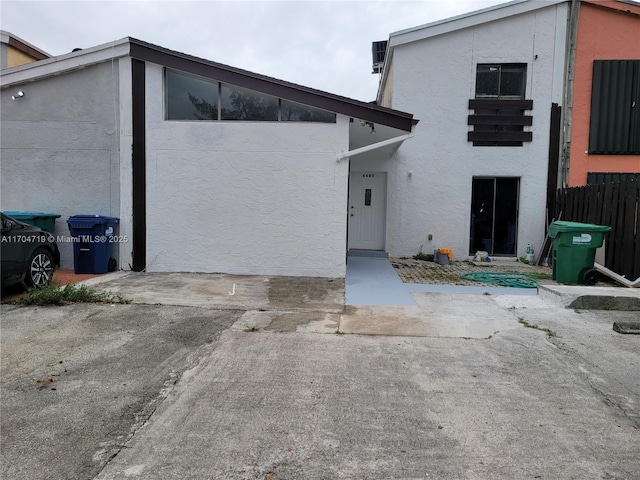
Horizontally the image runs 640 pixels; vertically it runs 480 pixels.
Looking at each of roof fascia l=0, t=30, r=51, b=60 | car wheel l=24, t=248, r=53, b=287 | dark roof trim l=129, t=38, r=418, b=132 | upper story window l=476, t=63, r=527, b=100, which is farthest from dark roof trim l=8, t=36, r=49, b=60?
upper story window l=476, t=63, r=527, b=100

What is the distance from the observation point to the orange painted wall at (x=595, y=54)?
11023mm

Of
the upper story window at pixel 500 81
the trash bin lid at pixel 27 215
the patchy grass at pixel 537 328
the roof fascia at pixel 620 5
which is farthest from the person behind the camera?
the upper story window at pixel 500 81

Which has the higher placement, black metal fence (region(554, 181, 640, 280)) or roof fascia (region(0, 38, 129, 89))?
roof fascia (region(0, 38, 129, 89))

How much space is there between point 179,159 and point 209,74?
1817 mm

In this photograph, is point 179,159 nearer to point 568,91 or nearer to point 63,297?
point 63,297

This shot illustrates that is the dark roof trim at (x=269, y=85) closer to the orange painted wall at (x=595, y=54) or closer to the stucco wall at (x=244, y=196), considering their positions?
the stucco wall at (x=244, y=196)

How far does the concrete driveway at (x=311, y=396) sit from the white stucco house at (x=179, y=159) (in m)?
2.99

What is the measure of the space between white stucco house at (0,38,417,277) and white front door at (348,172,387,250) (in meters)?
3.05

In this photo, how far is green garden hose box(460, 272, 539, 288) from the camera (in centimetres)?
808

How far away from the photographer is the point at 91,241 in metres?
8.34

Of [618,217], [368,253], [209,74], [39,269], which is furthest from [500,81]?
[39,269]

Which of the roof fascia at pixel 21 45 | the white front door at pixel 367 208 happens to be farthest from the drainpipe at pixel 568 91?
the roof fascia at pixel 21 45

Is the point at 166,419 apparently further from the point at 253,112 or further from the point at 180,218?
the point at 253,112

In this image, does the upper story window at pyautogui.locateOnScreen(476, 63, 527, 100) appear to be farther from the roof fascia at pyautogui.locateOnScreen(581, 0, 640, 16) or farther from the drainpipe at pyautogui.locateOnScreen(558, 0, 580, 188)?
the roof fascia at pyautogui.locateOnScreen(581, 0, 640, 16)
